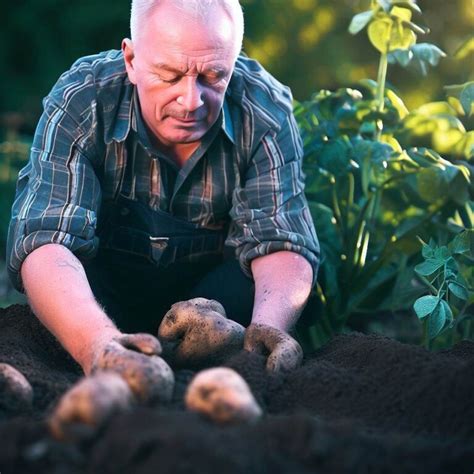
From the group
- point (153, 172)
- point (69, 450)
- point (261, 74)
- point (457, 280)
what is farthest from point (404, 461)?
point (261, 74)

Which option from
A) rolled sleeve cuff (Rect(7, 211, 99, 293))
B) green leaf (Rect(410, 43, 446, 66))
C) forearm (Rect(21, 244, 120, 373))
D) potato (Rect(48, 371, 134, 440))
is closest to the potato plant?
green leaf (Rect(410, 43, 446, 66))

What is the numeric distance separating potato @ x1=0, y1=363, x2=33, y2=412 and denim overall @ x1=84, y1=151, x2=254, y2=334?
2.81ft

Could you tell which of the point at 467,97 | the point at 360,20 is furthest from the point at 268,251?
the point at 360,20

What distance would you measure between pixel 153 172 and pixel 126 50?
0.34m

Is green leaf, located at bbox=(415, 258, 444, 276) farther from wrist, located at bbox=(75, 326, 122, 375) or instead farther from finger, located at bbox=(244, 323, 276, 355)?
wrist, located at bbox=(75, 326, 122, 375)

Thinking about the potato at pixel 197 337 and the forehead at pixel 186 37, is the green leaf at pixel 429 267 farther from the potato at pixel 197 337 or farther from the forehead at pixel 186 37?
the forehead at pixel 186 37

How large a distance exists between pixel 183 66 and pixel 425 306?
2.89 ft

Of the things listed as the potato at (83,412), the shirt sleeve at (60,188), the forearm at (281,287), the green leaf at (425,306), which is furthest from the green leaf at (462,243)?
the potato at (83,412)

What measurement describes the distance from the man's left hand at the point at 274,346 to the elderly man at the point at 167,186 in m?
0.05

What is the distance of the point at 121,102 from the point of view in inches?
111

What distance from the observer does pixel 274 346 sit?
7.59 ft

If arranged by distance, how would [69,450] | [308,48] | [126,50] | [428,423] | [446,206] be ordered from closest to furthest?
[69,450] < [428,423] < [126,50] < [446,206] < [308,48]

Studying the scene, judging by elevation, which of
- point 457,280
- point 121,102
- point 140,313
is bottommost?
point 140,313

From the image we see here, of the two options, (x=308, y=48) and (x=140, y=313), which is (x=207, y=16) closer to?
(x=140, y=313)
